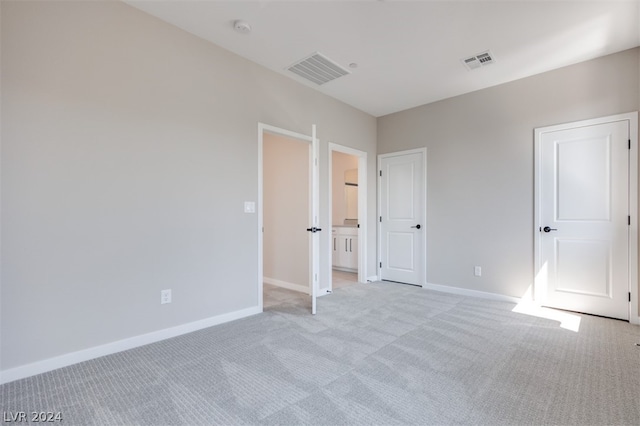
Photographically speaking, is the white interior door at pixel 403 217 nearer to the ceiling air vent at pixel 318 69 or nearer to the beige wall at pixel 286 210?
the beige wall at pixel 286 210

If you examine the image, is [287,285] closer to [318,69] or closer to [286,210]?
[286,210]

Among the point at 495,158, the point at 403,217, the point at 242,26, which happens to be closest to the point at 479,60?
the point at 495,158

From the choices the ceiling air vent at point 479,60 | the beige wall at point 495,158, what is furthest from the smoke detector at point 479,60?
the beige wall at point 495,158

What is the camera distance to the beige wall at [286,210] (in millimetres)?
4273

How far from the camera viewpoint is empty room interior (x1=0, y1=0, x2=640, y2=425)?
6.27 feet

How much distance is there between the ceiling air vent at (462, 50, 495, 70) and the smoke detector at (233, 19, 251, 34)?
232 centimetres

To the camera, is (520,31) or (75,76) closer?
(75,76)

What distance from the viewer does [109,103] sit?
7.74 feet

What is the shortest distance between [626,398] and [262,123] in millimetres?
3685

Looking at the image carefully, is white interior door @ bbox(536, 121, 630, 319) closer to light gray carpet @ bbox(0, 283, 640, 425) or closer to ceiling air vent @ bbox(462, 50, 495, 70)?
light gray carpet @ bbox(0, 283, 640, 425)

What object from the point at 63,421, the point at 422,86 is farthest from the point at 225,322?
the point at 422,86

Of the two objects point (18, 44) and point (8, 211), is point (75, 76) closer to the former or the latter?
point (18, 44)

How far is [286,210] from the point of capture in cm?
452

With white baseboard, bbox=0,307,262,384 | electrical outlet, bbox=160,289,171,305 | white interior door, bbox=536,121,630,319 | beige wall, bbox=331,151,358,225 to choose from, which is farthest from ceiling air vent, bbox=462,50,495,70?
electrical outlet, bbox=160,289,171,305
